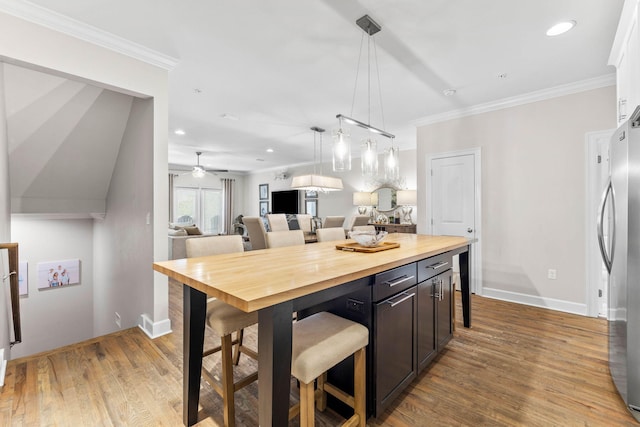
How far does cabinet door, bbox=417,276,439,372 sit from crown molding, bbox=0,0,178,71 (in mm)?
2937

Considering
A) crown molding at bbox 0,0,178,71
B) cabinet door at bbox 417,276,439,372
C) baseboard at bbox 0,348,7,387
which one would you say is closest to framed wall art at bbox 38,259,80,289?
baseboard at bbox 0,348,7,387

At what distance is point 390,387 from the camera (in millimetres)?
1650

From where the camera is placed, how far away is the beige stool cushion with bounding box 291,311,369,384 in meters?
1.22

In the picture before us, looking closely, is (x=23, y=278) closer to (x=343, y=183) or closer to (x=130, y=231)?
(x=130, y=231)

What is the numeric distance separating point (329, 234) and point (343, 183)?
4854 millimetres

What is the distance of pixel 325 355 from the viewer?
49.7 inches

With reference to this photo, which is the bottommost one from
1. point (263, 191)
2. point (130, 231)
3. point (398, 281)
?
point (398, 281)

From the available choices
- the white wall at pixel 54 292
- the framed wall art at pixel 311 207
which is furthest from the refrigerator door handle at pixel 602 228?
the framed wall art at pixel 311 207

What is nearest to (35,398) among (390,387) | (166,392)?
(166,392)

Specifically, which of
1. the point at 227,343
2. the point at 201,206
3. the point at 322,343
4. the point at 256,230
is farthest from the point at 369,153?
the point at 201,206

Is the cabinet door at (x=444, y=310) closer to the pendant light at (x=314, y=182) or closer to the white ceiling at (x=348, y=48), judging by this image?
the white ceiling at (x=348, y=48)

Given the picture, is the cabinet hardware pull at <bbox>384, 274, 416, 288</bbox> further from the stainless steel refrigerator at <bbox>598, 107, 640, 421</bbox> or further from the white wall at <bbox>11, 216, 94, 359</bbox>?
the white wall at <bbox>11, 216, 94, 359</bbox>

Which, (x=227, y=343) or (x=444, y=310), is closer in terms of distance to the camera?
(x=227, y=343)

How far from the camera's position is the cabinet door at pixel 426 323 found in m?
1.93
